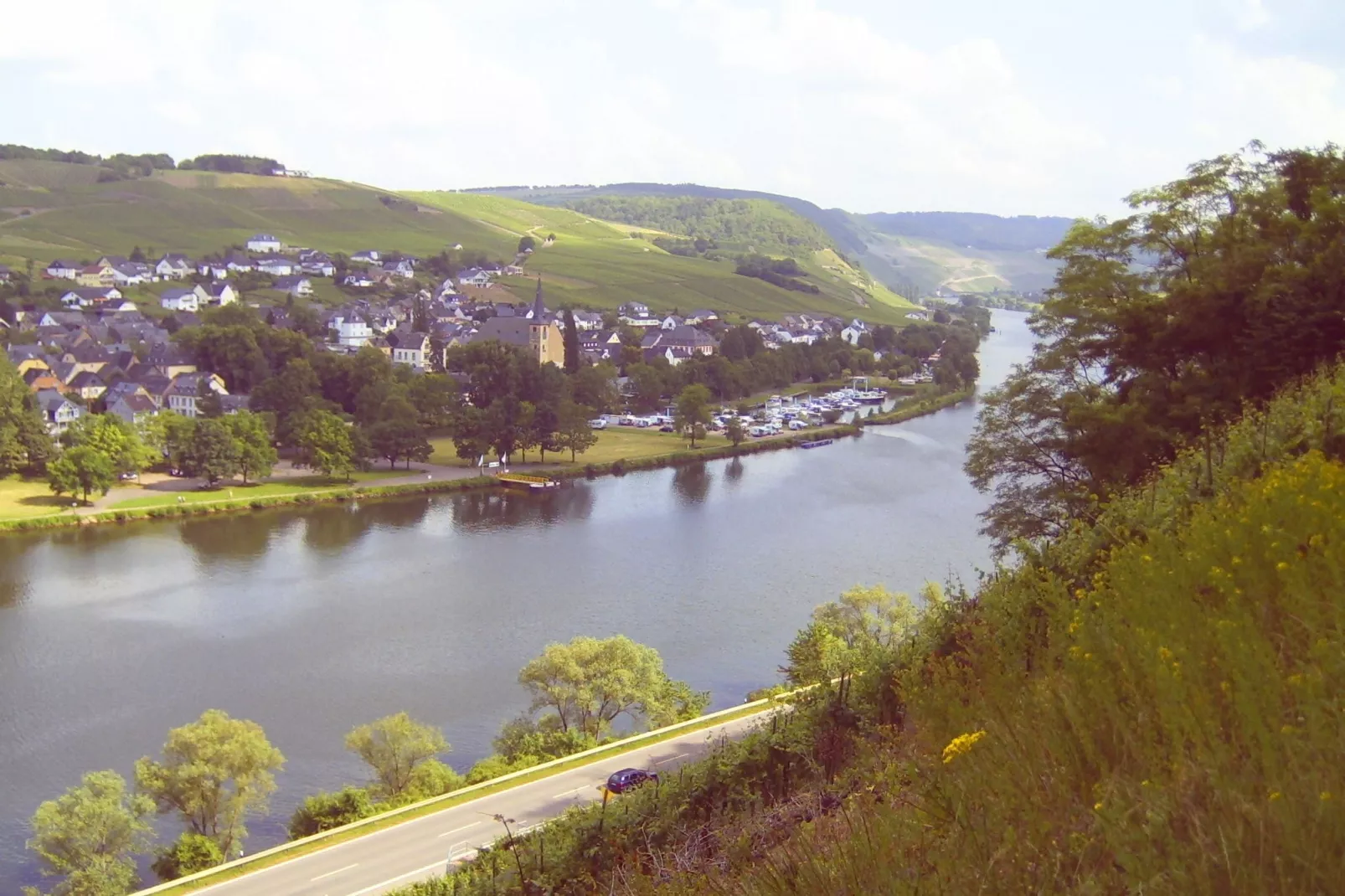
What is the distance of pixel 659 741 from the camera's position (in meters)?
6.40

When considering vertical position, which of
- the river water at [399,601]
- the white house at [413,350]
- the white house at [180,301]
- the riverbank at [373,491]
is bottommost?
the river water at [399,601]

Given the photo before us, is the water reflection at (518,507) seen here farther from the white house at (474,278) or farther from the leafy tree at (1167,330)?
the white house at (474,278)

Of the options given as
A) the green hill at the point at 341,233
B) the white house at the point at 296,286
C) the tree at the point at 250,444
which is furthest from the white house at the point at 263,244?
the tree at the point at 250,444

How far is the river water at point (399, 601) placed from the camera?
8555mm

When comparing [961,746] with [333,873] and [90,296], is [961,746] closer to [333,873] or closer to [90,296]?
[333,873]

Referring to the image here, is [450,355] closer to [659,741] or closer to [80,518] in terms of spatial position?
[80,518]

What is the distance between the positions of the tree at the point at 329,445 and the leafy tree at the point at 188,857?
11032 mm

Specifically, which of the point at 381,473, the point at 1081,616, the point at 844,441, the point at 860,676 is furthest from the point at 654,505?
the point at 1081,616

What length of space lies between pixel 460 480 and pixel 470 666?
Answer: 26.8 feet

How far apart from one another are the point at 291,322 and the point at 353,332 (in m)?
1.60

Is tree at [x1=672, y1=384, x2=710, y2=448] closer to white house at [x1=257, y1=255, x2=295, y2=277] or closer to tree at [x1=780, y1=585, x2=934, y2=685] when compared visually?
tree at [x1=780, y1=585, x2=934, y2=685]

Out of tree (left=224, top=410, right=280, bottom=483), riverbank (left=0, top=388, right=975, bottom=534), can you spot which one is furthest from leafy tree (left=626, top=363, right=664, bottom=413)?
tree (left=224, top=410, right=280, bottom=483)

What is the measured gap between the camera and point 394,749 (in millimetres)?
7023

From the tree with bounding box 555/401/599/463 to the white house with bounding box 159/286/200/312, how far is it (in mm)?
18105
